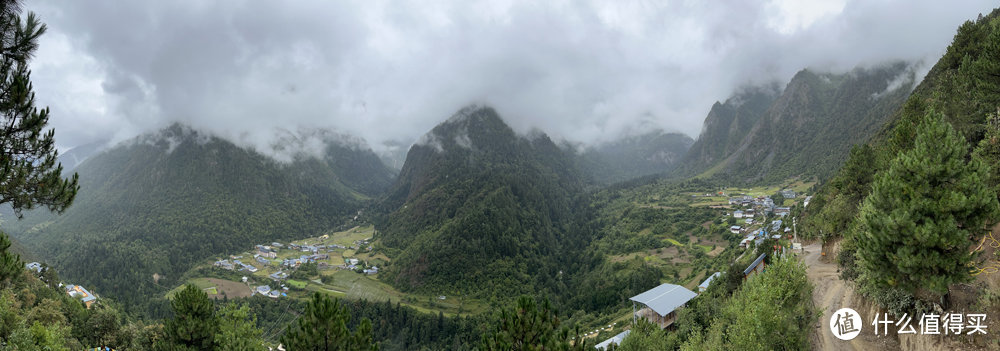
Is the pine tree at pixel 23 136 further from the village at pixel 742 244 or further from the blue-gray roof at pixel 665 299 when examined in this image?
the blue-gray roof at pixel 665 299

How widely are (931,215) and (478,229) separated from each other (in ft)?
344

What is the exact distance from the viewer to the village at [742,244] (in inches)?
1665

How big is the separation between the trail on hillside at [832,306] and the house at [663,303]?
43.2ft

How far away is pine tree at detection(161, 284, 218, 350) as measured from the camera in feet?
84.6

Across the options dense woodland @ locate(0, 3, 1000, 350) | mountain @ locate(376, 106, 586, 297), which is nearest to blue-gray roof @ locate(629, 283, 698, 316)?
dense woodland @ locate(0, 3, 1000, 350)

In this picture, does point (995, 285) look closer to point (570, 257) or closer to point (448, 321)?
point (448, 321)

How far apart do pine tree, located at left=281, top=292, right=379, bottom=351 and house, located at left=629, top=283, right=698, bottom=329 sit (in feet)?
103

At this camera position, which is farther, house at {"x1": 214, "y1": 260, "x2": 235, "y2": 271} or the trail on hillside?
house at {"x1": 214, "y1": 260, "x2": 235, "y2": 271}

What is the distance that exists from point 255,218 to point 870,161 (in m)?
206

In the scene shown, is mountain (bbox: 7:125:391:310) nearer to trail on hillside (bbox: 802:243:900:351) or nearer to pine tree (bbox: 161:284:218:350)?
pine tree (bbox: 161:284:218:350)

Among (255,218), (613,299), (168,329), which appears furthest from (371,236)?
(168,329)

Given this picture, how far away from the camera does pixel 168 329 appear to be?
2572 cm

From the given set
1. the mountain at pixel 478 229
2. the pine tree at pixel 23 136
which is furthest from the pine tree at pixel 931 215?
the mountain at pixel 478 229

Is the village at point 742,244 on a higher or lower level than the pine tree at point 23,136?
lower
